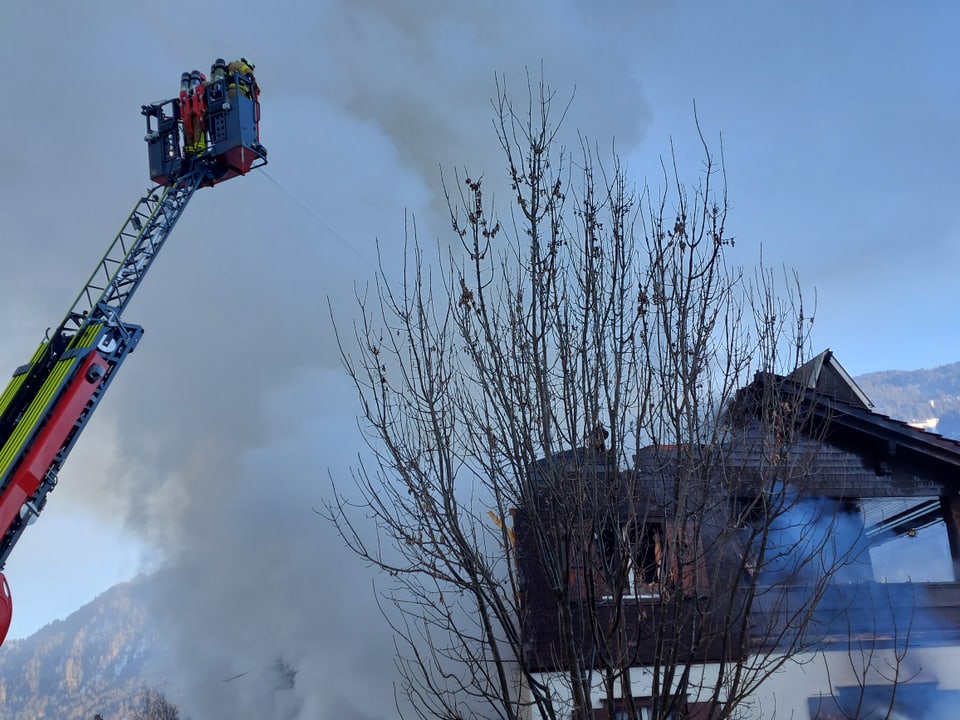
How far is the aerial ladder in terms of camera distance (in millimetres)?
10039

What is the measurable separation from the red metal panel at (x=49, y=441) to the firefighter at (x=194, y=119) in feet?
11.3

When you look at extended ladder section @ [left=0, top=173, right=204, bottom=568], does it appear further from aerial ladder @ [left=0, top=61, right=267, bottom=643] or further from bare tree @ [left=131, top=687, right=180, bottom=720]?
bare tree @ [left=131, top=687, right=180, bottom=720]

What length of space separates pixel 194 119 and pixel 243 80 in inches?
35.5

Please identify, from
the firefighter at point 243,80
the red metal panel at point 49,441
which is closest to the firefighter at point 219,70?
the firefighter at point 243,80

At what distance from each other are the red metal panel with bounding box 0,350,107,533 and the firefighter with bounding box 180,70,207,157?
3431 mm

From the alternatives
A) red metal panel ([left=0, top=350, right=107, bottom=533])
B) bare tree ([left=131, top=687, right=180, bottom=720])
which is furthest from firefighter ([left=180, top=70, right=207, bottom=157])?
bare tree ([left=131, top=687, right=180, bottom=720])

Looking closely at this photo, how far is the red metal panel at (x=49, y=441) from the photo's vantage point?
9.88 m

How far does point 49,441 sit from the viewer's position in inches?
401

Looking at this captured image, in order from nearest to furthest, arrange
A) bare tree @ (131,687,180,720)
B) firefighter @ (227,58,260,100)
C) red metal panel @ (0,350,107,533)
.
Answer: red metal panel @ (0,350,107,533) → firefighter @ (227,58,260,100) → bare tree @ (131,687,180,720)

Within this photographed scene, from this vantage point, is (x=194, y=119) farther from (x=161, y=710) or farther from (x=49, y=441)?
(x=161, y=710)

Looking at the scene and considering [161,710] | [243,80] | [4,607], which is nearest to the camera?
[4,607]

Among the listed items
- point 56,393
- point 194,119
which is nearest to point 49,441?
point 56,393

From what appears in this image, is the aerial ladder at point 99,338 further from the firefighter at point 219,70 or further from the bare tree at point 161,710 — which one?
the bare tree at point 161,710

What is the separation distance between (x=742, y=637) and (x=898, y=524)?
15597 mm
